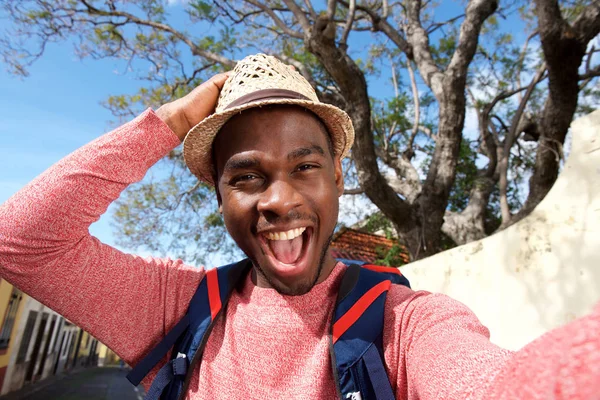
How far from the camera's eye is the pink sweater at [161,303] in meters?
1.15

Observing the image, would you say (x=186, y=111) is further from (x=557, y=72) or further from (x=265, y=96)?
(x=557, y=72)

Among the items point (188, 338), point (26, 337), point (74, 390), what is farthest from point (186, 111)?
point (74, 390)

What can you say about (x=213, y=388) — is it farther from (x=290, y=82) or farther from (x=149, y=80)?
(x=149, y=80)

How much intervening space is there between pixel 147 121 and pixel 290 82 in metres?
0.56

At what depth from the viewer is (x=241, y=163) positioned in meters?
1.41

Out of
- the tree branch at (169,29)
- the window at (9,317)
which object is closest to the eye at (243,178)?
the tree branch at (169,29)

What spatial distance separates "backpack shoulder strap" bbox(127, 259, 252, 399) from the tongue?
27 cm

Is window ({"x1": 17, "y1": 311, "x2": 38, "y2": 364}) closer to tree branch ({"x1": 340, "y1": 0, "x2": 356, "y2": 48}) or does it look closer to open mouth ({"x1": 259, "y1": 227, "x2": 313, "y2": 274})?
tree branch ({"x1": 340, "y1": 0, "x2": 356, "y2": 48})

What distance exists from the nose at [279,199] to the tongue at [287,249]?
110 mm

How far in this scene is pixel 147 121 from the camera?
1497mm

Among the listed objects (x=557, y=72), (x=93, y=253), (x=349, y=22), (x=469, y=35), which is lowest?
(x=93, y=253)

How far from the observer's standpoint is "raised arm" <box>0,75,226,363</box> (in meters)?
1.30

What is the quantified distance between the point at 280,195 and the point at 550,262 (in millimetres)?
2535

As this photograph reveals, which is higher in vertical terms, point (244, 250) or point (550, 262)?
point (550, 262)
